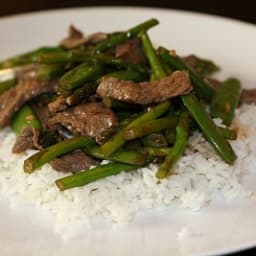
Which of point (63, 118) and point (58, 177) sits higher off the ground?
point (63, 118)

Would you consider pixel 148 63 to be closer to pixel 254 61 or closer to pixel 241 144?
pixel 241 144

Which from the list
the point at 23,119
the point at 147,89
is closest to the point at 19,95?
the point at 23,119

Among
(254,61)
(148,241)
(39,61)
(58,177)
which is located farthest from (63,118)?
(254,61)

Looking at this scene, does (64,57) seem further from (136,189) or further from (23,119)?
(136,189)

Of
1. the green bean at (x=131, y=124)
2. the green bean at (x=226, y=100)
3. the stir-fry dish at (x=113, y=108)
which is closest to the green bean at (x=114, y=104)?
the stir-fry dish at (x=113, y=108)

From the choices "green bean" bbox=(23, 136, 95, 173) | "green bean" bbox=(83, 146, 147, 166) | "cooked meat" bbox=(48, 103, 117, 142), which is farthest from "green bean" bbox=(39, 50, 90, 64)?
"green bean" bbox=(83, 146, 147, 166)

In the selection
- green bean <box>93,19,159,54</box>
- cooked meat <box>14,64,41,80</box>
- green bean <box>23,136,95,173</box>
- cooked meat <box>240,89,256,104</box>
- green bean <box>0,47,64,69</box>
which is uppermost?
green bean <box>93,19,159,54</box>

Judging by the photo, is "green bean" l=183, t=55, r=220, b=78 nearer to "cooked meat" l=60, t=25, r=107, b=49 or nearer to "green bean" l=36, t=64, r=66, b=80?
"cooked meat" l=60, t=25, r=107, b=49
